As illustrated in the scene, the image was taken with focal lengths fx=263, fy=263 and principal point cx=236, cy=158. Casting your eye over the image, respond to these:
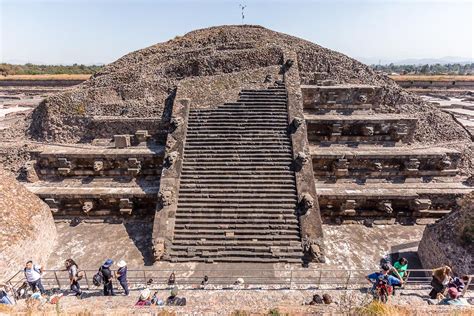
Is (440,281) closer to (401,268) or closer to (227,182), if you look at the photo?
(401,268)

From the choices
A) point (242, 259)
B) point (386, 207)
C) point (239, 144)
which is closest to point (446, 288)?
point (386, 207)

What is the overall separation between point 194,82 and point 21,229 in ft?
35.0

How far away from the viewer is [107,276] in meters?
7.12

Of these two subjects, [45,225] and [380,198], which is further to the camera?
[380,198]

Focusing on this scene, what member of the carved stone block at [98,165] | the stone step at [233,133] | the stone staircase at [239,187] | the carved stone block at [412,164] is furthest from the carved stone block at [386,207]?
the carved stone block at [98,165]

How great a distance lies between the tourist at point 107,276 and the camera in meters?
7.07

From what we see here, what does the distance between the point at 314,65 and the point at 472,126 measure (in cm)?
1379

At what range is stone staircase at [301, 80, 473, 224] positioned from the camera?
37.4ft

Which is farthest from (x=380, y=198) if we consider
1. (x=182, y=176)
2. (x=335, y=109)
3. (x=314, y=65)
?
(x=314, y=65)

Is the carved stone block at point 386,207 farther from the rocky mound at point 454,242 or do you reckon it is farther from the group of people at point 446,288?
the group of people at point 446,288

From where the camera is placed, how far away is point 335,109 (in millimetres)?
15352

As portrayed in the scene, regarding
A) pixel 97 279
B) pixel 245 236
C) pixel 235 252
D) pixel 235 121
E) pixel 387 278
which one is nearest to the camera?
pixel 387 278

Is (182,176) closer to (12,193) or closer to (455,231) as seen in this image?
(12,193)

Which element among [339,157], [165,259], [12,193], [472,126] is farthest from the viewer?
[472,126]
